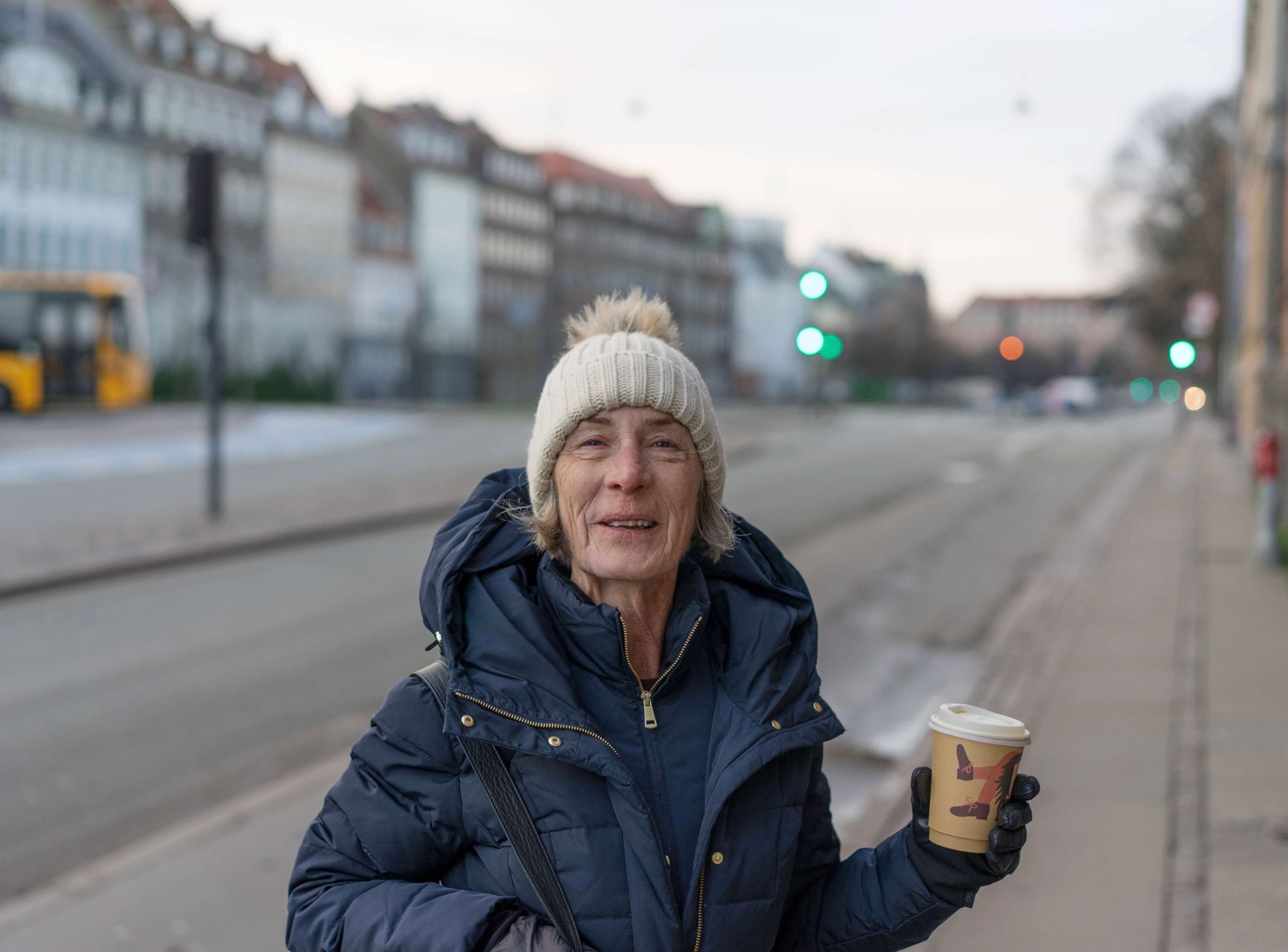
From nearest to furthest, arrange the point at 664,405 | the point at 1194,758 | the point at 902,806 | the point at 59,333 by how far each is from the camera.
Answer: the point at 664,405
the point at 902,806
the point at 1194,758
the point at 59,333

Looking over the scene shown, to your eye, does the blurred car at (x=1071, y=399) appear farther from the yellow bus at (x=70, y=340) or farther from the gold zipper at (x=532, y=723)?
the gold zipper at (x=532, y=723)

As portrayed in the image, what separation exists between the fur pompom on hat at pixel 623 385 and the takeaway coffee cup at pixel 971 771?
63 centimetres

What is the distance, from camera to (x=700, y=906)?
211 cm

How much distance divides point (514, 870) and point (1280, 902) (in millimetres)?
3342

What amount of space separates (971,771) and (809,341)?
1327cm

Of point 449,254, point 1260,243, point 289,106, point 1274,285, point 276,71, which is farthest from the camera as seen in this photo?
point 449,254

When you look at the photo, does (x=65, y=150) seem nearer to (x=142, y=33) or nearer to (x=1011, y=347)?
(x=142, y=33)

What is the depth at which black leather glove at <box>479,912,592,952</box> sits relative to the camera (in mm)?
2039

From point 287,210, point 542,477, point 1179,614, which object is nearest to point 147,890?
point 542,477

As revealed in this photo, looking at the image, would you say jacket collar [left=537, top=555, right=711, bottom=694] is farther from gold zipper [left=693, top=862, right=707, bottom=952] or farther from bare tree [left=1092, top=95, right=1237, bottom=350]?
bare tree [left=1092, top=95, right=1237, bottom=350]

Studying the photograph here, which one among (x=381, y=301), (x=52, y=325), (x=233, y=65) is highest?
(x=233, y=65)

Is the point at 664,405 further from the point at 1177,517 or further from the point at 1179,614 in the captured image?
the point at 1177,517

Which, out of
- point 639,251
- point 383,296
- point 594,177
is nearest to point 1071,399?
point 383,296

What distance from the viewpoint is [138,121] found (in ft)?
195
